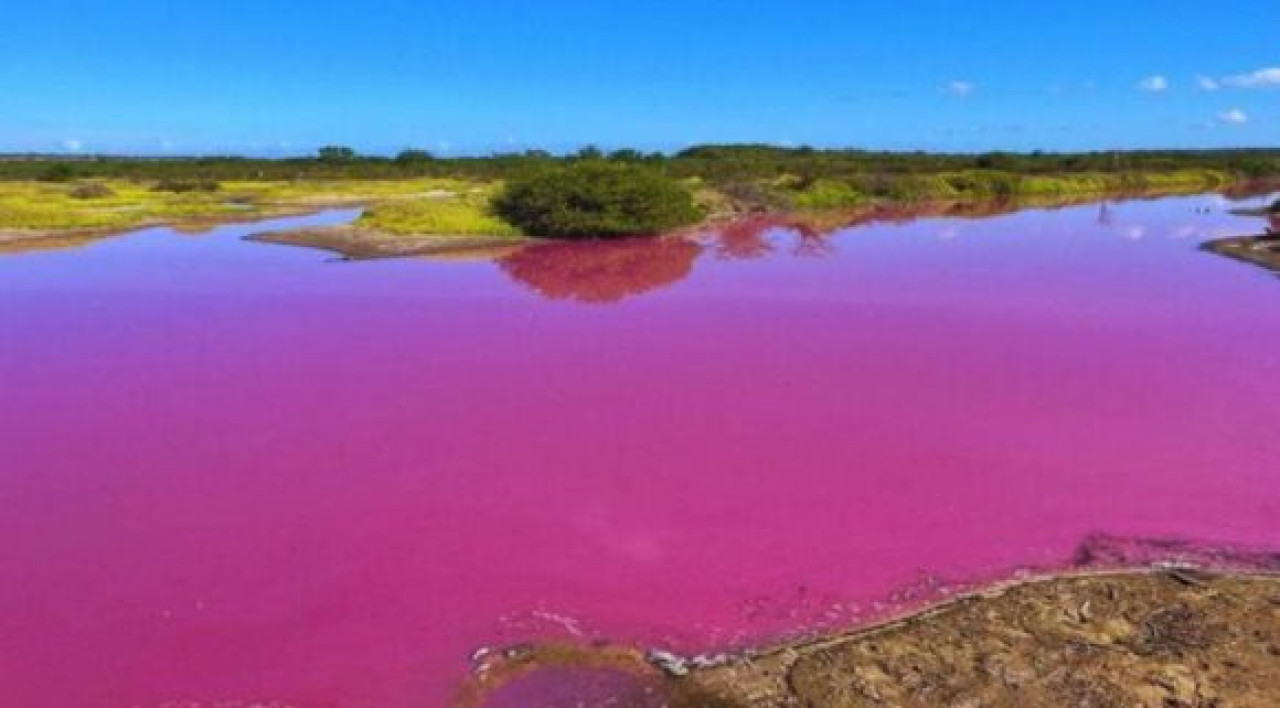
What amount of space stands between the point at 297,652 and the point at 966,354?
949 centimetres

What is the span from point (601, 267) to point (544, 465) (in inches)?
528

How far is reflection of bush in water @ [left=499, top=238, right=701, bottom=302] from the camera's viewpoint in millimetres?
19000

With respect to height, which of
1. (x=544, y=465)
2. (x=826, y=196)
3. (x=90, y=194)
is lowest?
(x=544, y=465)

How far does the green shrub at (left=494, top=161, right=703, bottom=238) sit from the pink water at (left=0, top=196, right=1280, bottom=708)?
969cm

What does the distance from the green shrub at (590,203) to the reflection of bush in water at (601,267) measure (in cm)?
68

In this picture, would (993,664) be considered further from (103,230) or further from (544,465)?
(103,230)

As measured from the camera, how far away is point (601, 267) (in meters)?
22.1

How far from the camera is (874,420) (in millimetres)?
10195

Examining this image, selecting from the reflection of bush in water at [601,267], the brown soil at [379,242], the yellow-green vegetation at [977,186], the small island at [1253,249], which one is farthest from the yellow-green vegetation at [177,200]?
the small island at [1253,249]

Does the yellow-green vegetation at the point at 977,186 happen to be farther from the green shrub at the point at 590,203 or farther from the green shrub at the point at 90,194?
the green shrub at the point at 90,194

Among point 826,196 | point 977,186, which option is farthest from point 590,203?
point 977,186

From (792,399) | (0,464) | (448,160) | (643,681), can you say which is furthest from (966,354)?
(448,160)

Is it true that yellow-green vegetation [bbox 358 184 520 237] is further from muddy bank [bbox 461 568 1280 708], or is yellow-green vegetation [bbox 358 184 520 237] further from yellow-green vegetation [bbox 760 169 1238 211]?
muddy bank [bbox 461 568 1280 708]

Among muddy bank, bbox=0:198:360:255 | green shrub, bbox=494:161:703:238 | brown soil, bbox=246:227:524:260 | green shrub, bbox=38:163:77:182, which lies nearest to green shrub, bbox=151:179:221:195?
muddy bank, bbox=0:198:360:255
